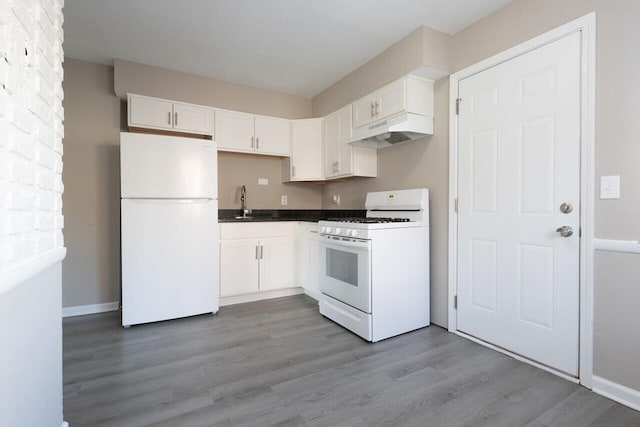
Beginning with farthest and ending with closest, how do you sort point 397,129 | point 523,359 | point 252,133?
point 252,133
point 397,129
point 523,359

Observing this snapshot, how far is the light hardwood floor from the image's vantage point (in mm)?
1538

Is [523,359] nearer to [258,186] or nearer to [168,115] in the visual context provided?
[258,186]

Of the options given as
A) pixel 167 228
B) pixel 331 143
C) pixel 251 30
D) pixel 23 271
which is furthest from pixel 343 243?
pixel 23 271

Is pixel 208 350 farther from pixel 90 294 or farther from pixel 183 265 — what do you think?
pixel 90 294

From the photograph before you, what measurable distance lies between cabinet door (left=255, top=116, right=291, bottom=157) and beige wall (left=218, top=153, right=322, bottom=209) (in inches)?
12.2

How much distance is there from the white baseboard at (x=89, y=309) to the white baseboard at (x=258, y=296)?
1.08m

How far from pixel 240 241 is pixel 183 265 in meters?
0.62

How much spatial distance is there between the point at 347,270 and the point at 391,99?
5.04ft

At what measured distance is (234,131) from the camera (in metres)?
3.55

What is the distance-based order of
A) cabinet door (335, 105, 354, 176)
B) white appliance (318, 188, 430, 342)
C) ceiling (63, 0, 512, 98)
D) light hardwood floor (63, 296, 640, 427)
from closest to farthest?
light hardwood floor (63, 296, 640, 427), ceiling (63, 0, 512, 98), white appliance (318, 188, 430, 342), cabinet door (335, 105, 354, 176)

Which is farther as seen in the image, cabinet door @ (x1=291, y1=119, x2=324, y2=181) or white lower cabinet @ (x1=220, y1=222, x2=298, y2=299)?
cabinet door @ (x1=291, y1=119, x2=324, y2=181)

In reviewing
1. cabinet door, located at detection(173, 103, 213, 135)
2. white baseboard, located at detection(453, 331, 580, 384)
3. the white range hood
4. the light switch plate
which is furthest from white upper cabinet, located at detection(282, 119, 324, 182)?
the light switch plate

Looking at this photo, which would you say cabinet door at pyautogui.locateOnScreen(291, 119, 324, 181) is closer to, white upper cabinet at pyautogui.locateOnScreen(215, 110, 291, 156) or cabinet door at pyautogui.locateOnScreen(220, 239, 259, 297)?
white upper cabinet at pyautogui.locateOnScreen(215, 110, 291, 156)

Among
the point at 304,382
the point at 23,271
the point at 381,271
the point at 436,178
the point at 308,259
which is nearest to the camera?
the point at 23,271
